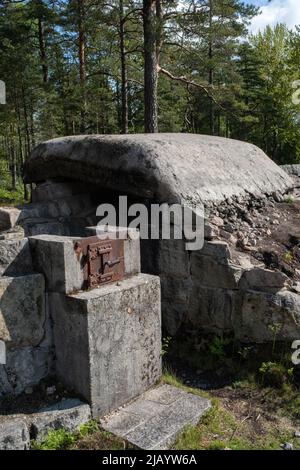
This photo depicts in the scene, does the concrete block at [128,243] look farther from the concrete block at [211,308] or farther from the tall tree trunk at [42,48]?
the tall tree trunk at [42,48]

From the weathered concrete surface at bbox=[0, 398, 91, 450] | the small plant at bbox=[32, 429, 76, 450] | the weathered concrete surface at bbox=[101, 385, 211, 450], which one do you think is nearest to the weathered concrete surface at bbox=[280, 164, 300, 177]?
the weathered concrete surface at bbox=[101, 385, 211, 450]

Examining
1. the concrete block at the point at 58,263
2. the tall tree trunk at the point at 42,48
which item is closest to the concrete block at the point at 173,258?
the concrete block at the point at 58,263

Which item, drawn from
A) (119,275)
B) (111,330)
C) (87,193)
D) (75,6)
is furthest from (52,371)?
(75,6)

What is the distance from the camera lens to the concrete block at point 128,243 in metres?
3.34

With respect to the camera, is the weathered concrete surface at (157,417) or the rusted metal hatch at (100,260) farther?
the rusted metal hatch at (100,260)

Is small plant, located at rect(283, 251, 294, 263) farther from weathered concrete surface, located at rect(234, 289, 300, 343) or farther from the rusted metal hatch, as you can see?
the rusted metal hatch

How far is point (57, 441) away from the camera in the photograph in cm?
271

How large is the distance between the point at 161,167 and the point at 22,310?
2237 mm

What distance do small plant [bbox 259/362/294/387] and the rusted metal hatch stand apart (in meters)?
1.42

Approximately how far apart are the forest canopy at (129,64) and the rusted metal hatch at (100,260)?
6181 millimetres

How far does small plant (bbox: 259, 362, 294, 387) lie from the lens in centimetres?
346

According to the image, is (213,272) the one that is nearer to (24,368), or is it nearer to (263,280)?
(263,280)

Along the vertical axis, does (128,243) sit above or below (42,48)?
below

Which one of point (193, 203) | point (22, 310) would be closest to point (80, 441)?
point (22, 310)
